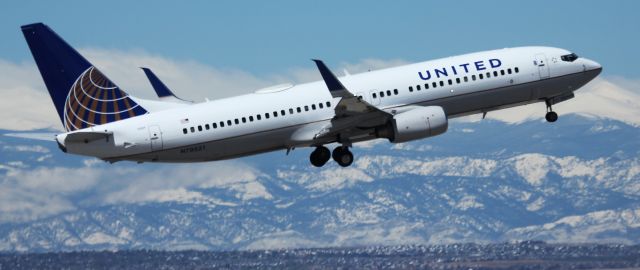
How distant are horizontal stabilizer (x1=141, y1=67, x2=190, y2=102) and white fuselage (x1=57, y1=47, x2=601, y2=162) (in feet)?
31.2

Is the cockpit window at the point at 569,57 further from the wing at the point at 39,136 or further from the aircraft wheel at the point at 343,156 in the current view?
the wing at the point at 39,136

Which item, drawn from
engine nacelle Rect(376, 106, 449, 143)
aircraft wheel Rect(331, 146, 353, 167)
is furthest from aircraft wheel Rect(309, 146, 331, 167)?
engine nacelle Rect(376, 106, 449, 143)

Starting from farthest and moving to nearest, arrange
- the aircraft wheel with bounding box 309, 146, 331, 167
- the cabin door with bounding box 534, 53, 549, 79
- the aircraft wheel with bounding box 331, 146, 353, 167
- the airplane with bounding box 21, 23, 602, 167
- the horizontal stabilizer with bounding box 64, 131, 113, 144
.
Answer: the cabin door with bounding box 534, 53, 549, 79 < the aircraft wheel with bounding box 309, 146, 331, 167 < the aircraft wheel with bounding box 331, 146, 353, 167 < the airplane with bounding box 21, 23, 602, 167 < the horizontal stabilizer with bounding box 64, 131, 113, 144

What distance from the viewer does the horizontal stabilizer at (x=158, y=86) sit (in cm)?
9200

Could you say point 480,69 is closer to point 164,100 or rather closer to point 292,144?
point 292,144

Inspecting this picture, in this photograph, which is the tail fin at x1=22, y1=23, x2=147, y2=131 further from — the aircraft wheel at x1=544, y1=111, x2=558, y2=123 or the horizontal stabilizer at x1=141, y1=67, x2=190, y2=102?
the aircraft wheel at x1=544, y1=111, x2=558, y2=123

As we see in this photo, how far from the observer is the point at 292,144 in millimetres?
83062

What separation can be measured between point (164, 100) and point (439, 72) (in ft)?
66.0

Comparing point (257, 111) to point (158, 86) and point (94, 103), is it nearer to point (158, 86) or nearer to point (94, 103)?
point (94, 103)

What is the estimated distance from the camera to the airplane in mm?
80938

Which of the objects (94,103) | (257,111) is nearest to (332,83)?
(257,111)

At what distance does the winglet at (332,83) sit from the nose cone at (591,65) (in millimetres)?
21480

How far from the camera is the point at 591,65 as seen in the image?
303 ft

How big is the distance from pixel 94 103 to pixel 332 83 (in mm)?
16042
